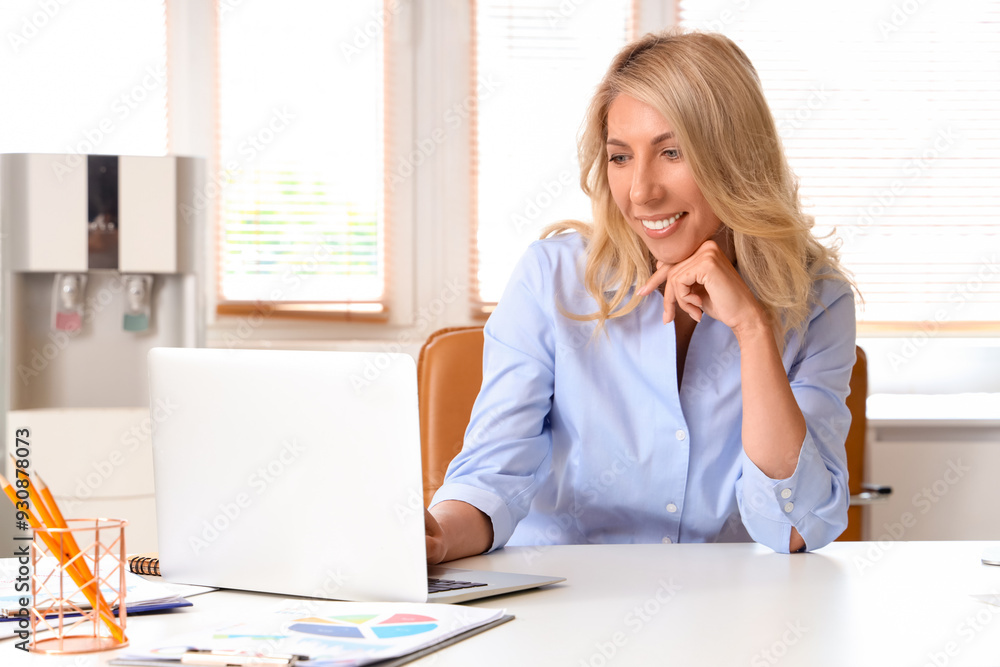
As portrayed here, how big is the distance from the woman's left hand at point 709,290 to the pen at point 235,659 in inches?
33.6

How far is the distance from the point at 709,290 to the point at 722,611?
0.57m

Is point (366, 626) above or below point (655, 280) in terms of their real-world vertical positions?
below

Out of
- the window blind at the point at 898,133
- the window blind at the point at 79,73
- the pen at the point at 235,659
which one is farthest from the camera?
the window blind at the point at 898,133

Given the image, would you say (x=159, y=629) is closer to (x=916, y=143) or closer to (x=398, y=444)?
(x=398, y=444)

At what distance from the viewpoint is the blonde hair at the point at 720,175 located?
1.41m

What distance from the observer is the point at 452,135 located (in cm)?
311

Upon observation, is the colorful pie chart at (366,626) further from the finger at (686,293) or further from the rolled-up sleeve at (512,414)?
the finger at (686,293)

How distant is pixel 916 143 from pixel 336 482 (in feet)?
9.24

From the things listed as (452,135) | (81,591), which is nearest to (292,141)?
(452,135)

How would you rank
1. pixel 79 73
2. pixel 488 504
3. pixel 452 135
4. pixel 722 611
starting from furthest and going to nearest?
pixel 452 135, pixel 79 73, pixel 488 504, pixel 722 611

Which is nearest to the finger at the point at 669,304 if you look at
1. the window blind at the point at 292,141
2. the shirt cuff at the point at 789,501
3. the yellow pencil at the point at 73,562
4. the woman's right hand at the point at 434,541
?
the shirt cuff at the point at 789,501

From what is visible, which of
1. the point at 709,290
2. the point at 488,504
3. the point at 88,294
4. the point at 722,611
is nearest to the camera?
the point at 722,611

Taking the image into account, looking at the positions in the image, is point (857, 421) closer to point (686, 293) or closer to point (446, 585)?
point (686, 293)

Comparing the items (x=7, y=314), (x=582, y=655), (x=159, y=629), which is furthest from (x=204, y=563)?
(x=7, y=314)
